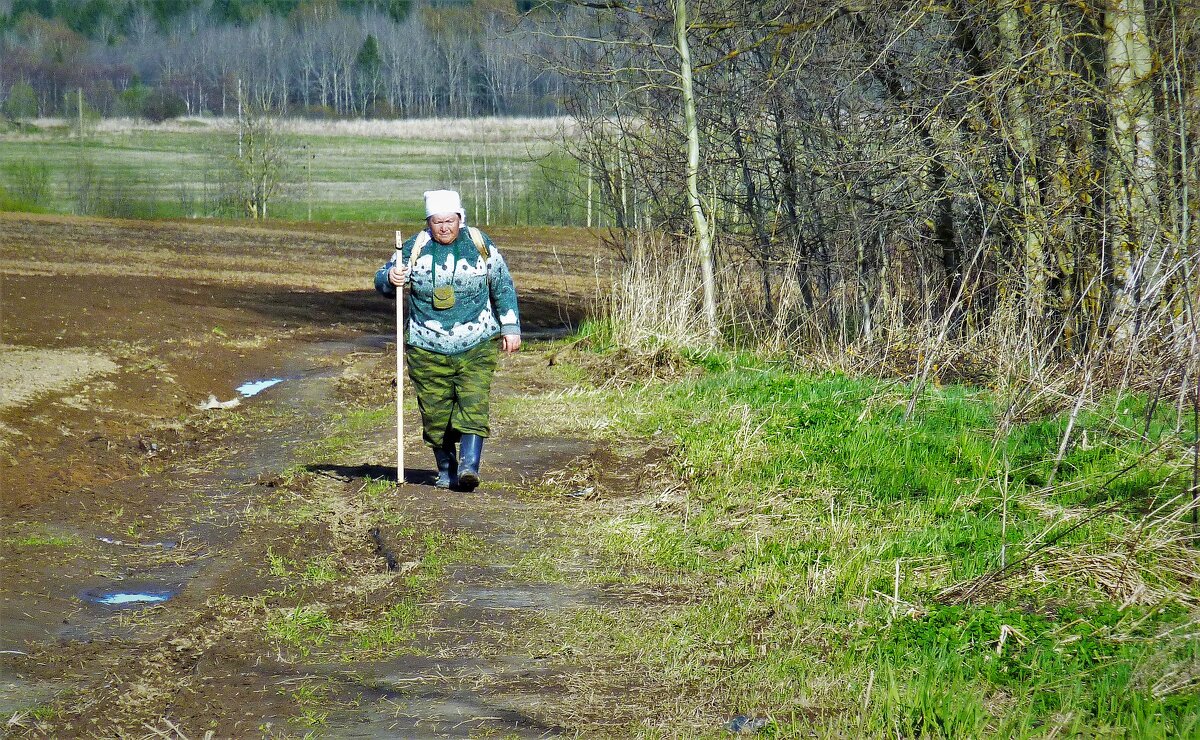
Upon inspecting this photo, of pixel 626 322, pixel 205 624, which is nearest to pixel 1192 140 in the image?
pixel 626 322

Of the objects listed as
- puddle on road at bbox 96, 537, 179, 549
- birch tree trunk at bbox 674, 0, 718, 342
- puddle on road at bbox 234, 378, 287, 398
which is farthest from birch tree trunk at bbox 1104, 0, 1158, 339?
puddle on road at bbox 234, 378, 287, 398

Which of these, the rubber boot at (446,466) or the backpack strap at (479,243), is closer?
the backpack strap at (479,243)

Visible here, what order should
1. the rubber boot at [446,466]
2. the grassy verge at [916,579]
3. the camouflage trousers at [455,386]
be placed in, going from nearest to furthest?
the grassy verge at [916,579] → the camouflage trousers at [455,386] → the rubber boot at [446,466]

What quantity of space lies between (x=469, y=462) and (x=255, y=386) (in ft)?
20.5

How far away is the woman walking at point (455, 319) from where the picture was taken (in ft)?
26.6

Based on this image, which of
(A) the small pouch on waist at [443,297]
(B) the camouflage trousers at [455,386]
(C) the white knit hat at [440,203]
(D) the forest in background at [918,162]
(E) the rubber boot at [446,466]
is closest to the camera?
(C) the white knit hat at [440,203]

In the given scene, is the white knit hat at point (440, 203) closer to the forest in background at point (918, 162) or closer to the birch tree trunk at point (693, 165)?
the forest in background at point (918, 162)

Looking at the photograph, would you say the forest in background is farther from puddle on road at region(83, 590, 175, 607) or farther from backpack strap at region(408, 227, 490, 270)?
puddle on road at region(83, 590, 175, 607)

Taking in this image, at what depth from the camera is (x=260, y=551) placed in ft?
23.1

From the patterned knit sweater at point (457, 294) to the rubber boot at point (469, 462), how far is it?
599 mm

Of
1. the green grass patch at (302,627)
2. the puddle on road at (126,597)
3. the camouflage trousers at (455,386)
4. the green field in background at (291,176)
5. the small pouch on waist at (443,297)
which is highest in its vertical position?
the green field in background at (291,176)

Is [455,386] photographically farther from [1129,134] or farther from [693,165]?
[693,165]

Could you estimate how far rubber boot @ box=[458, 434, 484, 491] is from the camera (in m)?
8.30

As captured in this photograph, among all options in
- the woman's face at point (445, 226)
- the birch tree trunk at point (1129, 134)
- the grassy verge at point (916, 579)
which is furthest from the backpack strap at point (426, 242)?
the birch tree trunk at point (1129, 134)
